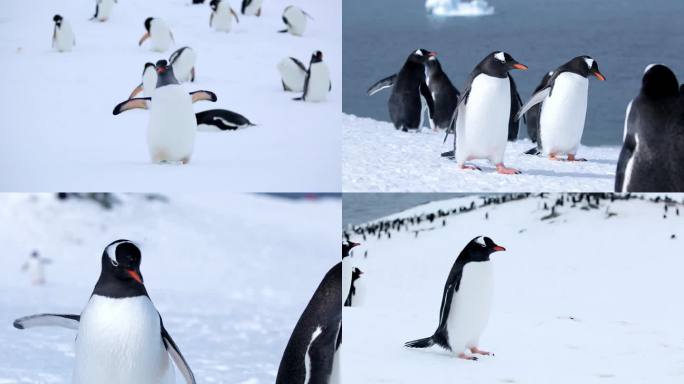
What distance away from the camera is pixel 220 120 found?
376 cm

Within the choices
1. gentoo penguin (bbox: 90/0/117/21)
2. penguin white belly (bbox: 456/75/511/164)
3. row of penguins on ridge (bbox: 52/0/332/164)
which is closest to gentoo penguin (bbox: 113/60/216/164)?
row of penguins on ridge (bbox: 52/0/332/164)

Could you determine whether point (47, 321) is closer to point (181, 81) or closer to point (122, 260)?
point (122, 260)

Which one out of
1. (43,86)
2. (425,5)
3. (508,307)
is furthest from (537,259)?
(43,86)

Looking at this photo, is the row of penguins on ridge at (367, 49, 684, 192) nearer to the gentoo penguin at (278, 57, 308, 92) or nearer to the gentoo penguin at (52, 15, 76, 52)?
the gentoo penguin at (278, 57, 308, 92)

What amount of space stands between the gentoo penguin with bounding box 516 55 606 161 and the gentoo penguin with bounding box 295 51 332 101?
999mm

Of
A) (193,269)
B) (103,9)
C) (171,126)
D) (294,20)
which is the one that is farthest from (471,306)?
(193,269)

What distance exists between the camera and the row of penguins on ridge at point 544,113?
9.82 ft

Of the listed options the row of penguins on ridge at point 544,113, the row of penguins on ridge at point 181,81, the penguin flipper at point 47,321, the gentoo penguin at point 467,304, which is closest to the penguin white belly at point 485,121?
the row of penguins on ridge at point 544,113

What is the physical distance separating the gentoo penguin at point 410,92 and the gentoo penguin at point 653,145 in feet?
3.93

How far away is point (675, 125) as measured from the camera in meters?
3.00

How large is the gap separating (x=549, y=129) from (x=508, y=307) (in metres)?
0.67

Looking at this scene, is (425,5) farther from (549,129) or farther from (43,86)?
(43,86)

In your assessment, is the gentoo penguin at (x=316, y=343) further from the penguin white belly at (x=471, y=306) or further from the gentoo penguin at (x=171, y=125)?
the gentoo penguin at (x=171, y=125)

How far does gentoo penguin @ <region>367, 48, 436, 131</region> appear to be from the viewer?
411 centimetres
